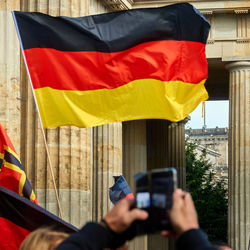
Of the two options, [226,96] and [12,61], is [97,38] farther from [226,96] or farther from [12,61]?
[226,96]

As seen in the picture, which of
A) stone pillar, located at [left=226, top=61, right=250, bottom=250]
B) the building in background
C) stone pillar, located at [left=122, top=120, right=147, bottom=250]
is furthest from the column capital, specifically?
the building in background

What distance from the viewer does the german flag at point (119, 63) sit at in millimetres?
12211

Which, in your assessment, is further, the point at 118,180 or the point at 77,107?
the point at 118,180

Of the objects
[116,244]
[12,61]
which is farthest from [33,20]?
[116,244]

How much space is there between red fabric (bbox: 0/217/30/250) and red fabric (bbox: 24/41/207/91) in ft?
9.97

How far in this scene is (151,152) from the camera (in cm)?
4328

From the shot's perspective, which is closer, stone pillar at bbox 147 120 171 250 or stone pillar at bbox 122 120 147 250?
stone pillar at bbox 122 120 147 250

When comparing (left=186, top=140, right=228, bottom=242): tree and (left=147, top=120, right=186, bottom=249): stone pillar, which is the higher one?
(left=147, top=120, right=186, bottom=249): stone pillar

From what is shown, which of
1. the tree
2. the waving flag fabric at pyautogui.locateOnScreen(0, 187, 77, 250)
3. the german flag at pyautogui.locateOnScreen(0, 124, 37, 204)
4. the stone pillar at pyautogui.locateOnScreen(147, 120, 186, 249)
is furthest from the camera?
the tree

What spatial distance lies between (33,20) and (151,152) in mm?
31052

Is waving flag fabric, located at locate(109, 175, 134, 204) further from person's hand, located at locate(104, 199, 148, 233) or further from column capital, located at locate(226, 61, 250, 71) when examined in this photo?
column capital, located at locate(226, 61, 250, 71)

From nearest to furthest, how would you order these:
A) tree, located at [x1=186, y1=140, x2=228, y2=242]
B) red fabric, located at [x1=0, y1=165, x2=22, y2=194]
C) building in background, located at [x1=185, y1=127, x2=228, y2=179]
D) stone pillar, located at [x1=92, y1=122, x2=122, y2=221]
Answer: red fabric, located at [x1=0, y1=165, x2=22, y2=194] → stone pillar, located at [x1=92, y1=122, x2=122, y2=221] → tree, located at [x1=186, y1=140, x2=228, y2=242] → building in background, located at [x1=185, y1=127, x2=228, y2=179]

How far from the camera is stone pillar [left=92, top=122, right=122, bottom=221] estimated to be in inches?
1228

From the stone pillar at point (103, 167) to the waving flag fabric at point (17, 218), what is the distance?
21.3 metres
